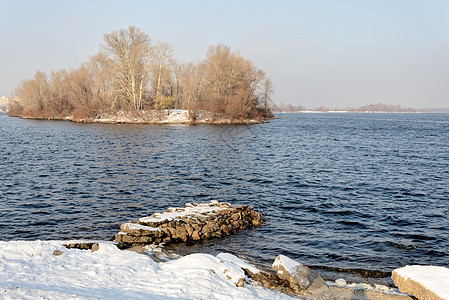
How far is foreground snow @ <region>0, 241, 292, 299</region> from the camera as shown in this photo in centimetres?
690

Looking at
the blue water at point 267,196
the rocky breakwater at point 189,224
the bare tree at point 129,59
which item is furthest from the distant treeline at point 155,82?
the rocky breakwater at point 189,224

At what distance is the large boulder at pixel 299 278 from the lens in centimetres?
859

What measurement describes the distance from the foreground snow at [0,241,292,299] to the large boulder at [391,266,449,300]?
321cm

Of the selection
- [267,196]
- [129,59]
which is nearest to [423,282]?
[267,196]

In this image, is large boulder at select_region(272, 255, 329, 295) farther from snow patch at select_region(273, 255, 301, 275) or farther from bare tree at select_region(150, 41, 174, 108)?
bare tree at select_region(150, 41, 174, 108)

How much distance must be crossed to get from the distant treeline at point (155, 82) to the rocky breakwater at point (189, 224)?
6524 cm

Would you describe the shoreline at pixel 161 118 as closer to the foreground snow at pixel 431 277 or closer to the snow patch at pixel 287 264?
the snow patch at pixel 287 264

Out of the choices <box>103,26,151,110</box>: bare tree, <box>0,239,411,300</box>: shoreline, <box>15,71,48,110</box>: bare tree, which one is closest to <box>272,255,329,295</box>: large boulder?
<box>0,239,411,300</box>: shoreline

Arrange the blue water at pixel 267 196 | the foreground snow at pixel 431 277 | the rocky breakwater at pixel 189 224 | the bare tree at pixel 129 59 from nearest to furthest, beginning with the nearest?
1. the foreground snow at pixel 431 277
2. the rocky breakwater at pixel 189 224
3. the blue water at pixel 267 196
4. the bare tree at pixel 129 59

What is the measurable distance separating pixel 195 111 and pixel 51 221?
2711 inches

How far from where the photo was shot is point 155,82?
282 ft

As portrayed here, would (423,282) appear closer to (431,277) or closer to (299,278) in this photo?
(431,277)

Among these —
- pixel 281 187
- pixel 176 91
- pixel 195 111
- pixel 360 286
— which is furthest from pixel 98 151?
pixel 176 91

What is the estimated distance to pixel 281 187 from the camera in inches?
832
